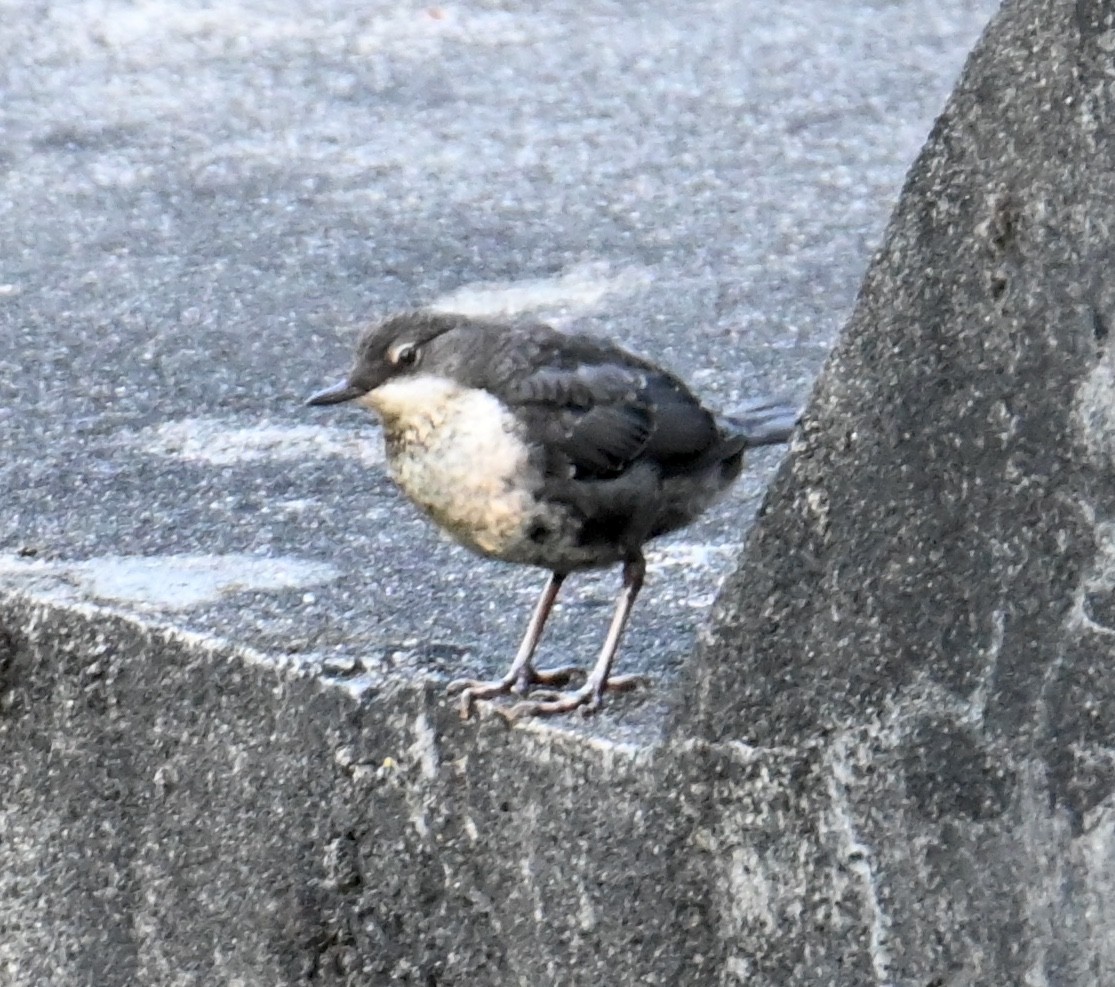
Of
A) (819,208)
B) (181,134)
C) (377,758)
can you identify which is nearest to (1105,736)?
(377,758)

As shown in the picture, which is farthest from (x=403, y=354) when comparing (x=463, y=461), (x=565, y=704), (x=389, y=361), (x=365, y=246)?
(x=365, y=246)

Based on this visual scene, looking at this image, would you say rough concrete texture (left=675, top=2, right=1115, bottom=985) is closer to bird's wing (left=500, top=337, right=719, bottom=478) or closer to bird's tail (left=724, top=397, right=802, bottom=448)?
bird's wing (left=500, top=337, right=719, bottom=478)

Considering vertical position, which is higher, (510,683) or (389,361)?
(389,361)

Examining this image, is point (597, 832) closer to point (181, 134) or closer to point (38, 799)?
point (38, 799)

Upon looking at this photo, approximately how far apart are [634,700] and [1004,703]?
75 cm

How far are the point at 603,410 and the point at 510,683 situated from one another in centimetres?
51

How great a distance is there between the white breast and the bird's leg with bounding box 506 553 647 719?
198 mm

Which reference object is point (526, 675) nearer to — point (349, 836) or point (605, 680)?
point (605, 680)

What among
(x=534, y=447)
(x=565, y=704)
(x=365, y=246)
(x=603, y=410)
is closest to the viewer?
(x=565, y=704)

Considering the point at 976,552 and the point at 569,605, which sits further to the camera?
the point at 569,605

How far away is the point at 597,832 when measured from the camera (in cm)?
293

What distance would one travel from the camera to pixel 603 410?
3422 mm

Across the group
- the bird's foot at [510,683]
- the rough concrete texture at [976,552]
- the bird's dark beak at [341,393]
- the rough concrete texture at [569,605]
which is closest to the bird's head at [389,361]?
the bird's dark beak at [341,393]

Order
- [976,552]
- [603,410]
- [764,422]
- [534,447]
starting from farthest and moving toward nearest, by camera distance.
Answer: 1. [764,422]
2. [603,410]
3. [534,447]
4. [976,552]
